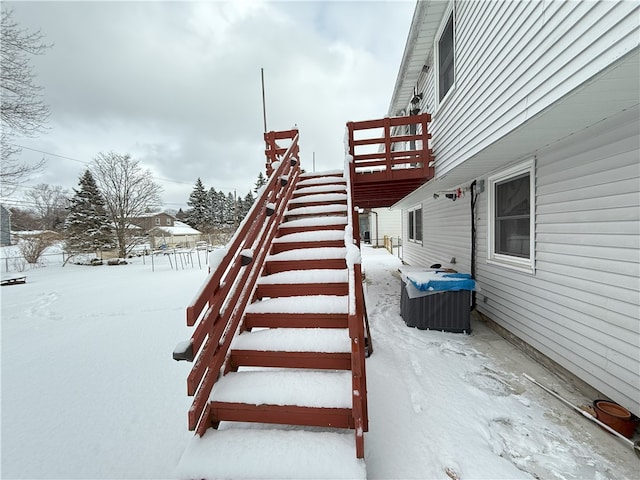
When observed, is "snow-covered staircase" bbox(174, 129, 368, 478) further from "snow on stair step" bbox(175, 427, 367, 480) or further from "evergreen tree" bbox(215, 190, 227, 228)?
"evergreen tree" bbox(215, 190, 227, 228)

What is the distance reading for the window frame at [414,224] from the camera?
949 cm

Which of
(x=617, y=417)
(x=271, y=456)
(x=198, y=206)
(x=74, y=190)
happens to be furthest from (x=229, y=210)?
(x=617, y=417)

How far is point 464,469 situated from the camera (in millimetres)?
1824

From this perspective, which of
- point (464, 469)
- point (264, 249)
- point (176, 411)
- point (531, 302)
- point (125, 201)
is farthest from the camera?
point (125, 201)

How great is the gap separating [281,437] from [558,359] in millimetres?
3289

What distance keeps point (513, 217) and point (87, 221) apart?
81.9 ft

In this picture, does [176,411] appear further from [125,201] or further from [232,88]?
[125,201]

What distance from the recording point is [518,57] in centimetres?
256

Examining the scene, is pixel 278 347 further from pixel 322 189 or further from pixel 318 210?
pixel 322 189

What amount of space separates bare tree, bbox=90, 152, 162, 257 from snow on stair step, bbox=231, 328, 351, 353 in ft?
69.9

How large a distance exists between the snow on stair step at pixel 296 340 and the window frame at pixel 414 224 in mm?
7586

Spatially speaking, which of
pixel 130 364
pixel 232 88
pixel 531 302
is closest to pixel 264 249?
pixel 130 364

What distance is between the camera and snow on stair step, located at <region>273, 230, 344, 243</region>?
3.42 metres

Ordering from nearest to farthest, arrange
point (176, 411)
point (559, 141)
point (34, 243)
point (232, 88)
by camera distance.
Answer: point (176, 411) → point (559, 141) → point (232, 88) → point (34, 243)
